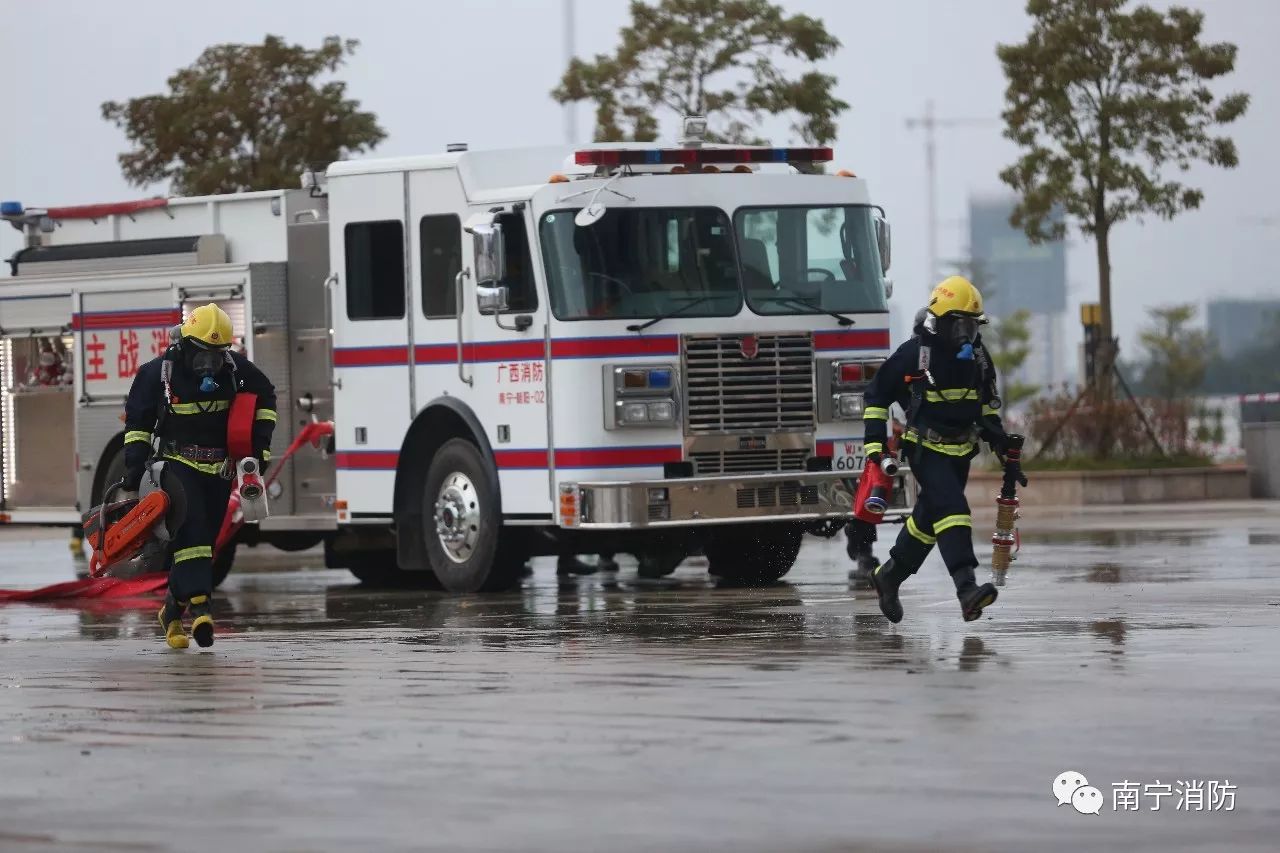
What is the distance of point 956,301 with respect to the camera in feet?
40.8

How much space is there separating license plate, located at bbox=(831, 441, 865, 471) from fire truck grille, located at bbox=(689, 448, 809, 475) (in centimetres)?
22

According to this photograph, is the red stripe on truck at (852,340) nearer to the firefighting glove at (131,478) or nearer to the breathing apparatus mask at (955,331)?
the breathing apparatus mask at (955,331)

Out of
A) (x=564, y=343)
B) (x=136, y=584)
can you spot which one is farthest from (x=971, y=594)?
(x=136, y=584)

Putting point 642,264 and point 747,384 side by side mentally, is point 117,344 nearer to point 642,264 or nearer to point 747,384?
point 642,264

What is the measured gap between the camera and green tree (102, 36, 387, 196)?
33.4 m

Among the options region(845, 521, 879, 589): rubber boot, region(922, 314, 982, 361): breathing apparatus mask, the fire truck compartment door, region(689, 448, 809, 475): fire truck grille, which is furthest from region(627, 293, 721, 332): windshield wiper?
the fire truck compartment door

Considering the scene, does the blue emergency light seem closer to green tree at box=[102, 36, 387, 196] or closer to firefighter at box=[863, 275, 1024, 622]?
firefighter at box=[863, 275, 1024, 622]

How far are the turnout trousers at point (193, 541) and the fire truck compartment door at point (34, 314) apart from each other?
270 inches

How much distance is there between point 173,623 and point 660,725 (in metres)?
4.65

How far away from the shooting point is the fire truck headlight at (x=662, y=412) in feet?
52.1

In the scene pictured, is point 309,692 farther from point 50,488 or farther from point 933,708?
point 50,488

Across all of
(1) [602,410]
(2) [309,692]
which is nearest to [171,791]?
(2) [309,692]

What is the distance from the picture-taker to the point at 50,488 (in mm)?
19766

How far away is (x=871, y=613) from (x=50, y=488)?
8.26 meters
